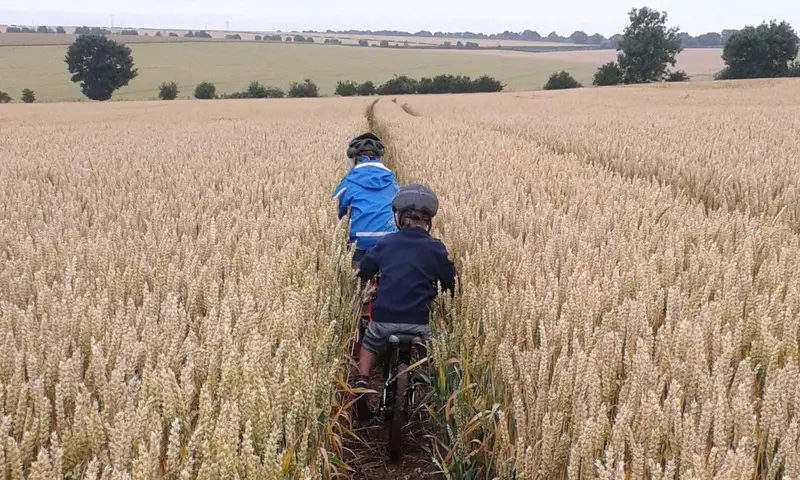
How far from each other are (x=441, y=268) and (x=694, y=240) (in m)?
1.63

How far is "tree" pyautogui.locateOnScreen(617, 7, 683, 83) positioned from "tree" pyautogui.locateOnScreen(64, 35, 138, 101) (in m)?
46.2

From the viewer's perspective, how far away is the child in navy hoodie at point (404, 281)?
3.13m

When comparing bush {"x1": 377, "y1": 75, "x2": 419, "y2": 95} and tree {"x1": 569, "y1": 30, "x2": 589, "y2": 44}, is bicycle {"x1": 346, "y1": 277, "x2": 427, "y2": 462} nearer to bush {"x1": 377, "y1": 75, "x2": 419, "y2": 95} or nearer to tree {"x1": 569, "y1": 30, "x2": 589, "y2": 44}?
bush {"x1": 377, "y1": 75, "x2": 419, "y2": 95}

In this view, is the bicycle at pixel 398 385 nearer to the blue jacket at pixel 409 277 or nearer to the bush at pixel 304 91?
the blue jacket at pixel 409 277

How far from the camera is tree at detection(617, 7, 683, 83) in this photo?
5738 cm

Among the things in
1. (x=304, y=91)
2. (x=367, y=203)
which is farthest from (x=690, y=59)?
(x=367, y=203)

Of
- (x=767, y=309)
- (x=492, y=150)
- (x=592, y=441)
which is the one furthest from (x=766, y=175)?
(x=592, y=441)

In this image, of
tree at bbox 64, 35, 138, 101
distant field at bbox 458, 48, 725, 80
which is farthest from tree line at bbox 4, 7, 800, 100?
distant field at bbox 458, 48, 725, 80

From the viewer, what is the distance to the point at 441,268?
3.22m

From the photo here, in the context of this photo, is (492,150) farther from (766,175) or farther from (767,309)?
(767,309)

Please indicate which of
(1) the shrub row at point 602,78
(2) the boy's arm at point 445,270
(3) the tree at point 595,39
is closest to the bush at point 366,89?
(1) the shrub row at point 602,78

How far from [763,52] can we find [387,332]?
62.5m

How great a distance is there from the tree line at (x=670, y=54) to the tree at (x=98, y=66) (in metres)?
38.7

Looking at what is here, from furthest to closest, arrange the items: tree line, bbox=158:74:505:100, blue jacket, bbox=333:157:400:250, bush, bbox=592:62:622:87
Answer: bush, bbox=592:62:622:87 → tree line, bbox=158:74:505:100 → blue jacket, bbox=333:157:400:250
